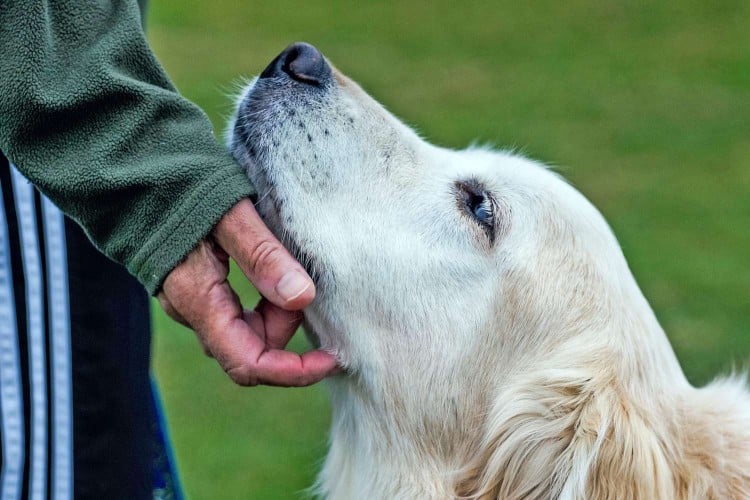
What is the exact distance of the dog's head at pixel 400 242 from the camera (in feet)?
9.11

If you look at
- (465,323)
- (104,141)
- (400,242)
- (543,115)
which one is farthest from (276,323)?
(543,115)

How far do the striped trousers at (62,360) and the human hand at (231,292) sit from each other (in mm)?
274

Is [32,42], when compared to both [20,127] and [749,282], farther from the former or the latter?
[749,282]

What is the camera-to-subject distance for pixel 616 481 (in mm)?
2660

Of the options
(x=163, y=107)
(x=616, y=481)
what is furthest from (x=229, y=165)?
(x=616, y=481)

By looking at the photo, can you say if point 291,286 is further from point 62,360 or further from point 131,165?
point 62,360

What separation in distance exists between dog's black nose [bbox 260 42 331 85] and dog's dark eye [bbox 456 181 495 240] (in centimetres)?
49

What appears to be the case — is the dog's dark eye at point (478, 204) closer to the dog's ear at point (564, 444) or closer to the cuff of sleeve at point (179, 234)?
the dog's ear at point (564, 444)

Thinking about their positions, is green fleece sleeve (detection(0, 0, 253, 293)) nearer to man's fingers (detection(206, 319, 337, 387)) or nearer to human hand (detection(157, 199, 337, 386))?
human hand (detection(157, 199, 337, 386))

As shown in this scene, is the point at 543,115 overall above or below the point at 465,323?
below

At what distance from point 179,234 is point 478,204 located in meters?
0.95

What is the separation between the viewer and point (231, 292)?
8.09ft

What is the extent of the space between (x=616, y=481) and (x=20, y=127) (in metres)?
1.63

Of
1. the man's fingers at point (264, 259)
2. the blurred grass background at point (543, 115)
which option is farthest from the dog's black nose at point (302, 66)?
the blurred grass background at point (543, 115)
